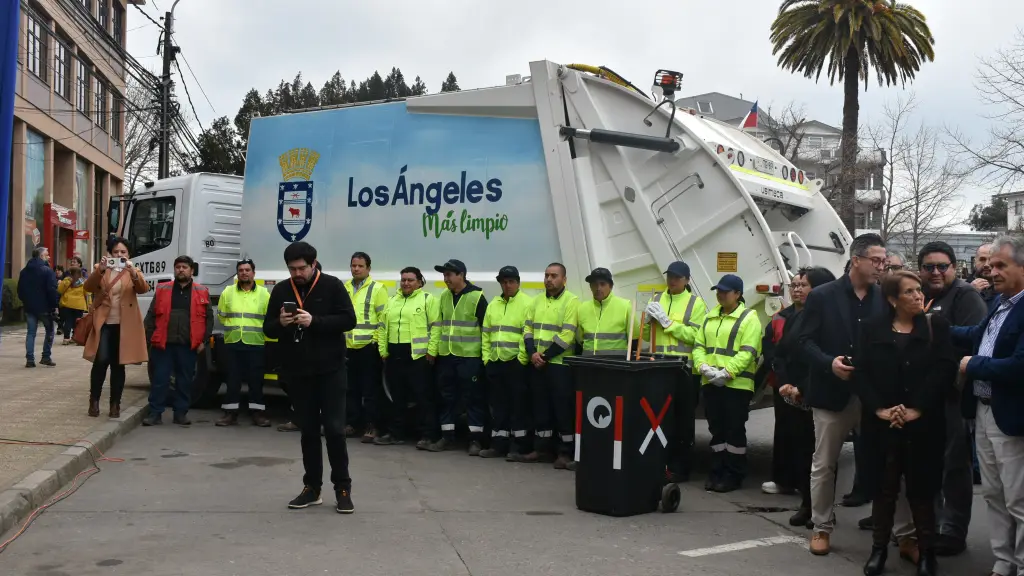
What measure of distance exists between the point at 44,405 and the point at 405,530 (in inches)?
239

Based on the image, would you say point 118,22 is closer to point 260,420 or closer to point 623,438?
point 260,420

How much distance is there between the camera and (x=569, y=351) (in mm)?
8375

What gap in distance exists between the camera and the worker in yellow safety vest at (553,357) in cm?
830

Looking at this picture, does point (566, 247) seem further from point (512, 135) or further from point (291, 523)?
point (291, 523)

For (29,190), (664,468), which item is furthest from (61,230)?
(664,468)

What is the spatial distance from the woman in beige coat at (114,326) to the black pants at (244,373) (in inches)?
37.6

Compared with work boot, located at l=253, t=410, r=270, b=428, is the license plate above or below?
above

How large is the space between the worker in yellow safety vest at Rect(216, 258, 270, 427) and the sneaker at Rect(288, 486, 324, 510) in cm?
390

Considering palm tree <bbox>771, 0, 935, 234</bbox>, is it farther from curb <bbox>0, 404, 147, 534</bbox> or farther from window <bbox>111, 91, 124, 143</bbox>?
window <bbox>111, 91, 124, 143</bbox>

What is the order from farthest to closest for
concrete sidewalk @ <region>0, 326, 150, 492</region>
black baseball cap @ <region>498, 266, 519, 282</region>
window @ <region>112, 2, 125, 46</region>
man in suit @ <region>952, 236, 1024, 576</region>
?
window @ <region>112, 2, 125, 46</region> → black baseball cap @ <region>498, 266, 519, 282</region> → concrete sidewalk @ <region>0, 326, 150, 492</region> → man in suit @ <region>952, 236, 1024, 576</region>

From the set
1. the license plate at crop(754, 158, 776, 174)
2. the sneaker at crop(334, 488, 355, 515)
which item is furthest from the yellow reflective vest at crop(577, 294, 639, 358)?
the sneaker at crop(334, 488, 355, 515)

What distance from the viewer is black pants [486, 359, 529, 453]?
867 cm

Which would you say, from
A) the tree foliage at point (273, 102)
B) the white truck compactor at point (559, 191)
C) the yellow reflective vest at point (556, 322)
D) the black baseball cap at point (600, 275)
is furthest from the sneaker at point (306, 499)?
the tree foliage at point (273, 102)

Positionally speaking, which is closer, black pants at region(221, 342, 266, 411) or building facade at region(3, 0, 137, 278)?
black pants at region(221, 342, 266, 411)
